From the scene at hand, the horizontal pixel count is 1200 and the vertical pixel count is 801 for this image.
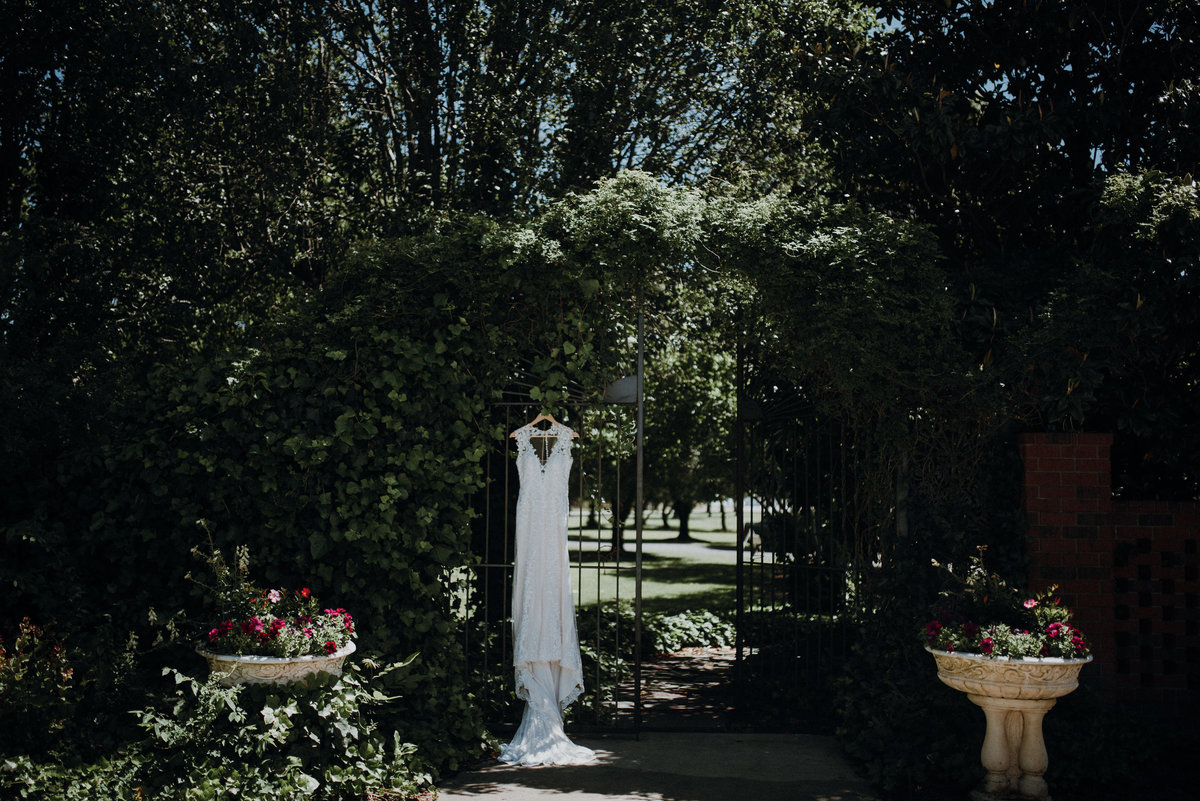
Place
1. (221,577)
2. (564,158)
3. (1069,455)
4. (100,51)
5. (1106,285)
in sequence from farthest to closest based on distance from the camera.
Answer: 1. (564,158)
2. (100,51)
3. (1069,455)
4. (1106,285)
5. (221,577)

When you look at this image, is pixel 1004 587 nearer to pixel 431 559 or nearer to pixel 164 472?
pixel 431 559

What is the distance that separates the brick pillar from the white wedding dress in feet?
11.2

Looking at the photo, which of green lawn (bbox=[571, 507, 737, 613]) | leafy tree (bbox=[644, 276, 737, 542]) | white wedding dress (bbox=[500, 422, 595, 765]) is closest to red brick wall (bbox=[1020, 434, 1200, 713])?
leafy tree (bbox=[644, 276, 737, 542])

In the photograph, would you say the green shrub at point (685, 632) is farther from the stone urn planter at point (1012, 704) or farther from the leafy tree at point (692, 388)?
the stone urn planter at point (1012, 704)

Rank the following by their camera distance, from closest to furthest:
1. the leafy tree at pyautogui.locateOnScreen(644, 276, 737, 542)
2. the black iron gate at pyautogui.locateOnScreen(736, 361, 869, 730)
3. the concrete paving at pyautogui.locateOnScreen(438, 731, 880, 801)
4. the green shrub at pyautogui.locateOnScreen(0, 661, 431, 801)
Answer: the green shrub at pyautogui.locateOnScreen(0, 661, 431, 801), the concrete paving at pyautogui.locateOnScreen(438, 731, 880, 801), the black iron gate at pyautogui.locateOnScreen(736, 361, 869, 730), the leafy tree at pyautogui.locateOnScreen(644, 276, 737, 542)

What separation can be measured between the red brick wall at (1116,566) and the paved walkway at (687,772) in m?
2.10

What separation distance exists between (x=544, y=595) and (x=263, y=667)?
2131mm

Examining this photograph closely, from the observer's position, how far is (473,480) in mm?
6469

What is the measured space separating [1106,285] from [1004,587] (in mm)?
2196

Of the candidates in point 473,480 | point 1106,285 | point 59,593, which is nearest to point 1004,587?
point 1106,285

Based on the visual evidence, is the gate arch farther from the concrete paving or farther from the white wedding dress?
the concrete paving

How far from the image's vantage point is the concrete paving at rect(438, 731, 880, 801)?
5.59 metres

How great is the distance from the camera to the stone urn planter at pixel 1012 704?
5219mm

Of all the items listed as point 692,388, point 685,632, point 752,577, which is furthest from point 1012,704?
point 692,388
